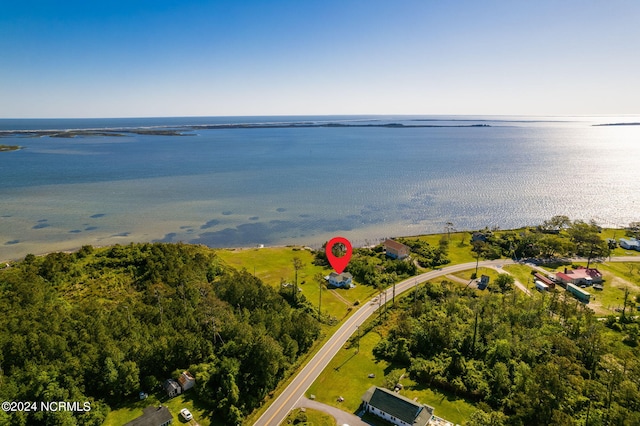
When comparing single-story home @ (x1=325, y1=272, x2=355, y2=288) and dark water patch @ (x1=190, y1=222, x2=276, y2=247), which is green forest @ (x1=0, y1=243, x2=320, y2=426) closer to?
single-story home @ (x1=325, y1=272, x2=355, y2=288)

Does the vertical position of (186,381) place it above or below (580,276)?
above

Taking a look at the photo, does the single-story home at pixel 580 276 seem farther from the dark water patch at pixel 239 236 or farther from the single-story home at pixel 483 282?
the dark water patch at pixel 239 236

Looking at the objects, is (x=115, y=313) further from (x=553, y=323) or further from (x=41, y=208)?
(x=41, y=208)

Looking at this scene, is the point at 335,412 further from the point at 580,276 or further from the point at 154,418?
the point at 580,276

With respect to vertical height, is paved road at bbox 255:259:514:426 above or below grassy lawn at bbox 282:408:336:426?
below

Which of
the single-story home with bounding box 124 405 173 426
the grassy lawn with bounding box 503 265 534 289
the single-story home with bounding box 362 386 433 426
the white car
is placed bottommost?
the grassy lawn with bounding box 503 265 534 289

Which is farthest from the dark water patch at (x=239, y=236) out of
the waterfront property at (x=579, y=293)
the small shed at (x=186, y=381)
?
the waterfront property at (x=579, y=293)

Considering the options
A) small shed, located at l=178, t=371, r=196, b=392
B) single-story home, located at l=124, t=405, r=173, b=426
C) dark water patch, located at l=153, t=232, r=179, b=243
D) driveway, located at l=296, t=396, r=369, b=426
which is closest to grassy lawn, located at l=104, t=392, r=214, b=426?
small shed, located at l=178, t=371, r=196, b=392

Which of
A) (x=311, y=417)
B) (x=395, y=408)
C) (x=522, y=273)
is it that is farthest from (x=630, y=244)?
(x=311, y=417)
